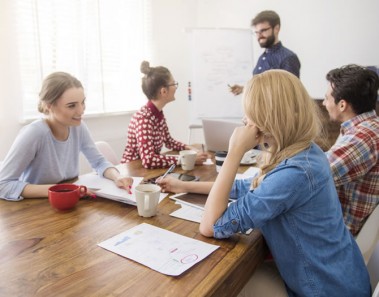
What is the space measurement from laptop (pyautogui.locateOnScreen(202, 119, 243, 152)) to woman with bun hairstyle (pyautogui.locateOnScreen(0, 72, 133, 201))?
790mm

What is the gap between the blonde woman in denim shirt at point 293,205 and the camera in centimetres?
90

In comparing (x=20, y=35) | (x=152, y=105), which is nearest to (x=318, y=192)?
(x=152, y=105)

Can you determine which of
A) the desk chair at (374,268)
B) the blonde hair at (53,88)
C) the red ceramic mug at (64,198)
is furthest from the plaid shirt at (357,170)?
the blonde hair at (53,88)

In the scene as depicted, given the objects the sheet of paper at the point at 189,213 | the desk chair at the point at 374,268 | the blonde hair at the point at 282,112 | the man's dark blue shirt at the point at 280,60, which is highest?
the man's dark blue shirt at the point at 280,60

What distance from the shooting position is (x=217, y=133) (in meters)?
2.14

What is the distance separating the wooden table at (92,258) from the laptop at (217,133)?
3.33 feet

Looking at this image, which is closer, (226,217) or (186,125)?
(226,217)

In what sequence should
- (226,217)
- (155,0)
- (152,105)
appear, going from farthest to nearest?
(155,0) → (152,105) → (226,217)

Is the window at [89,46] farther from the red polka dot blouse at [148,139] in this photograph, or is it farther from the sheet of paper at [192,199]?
the sheet of paper at [192,199]

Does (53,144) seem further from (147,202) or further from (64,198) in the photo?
(147,202)

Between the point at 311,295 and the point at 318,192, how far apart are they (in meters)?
0.30

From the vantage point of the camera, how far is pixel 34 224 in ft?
3.29

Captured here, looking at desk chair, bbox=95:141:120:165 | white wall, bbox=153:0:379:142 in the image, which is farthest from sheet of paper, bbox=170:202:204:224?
white wall, bbox=153:0:379:142

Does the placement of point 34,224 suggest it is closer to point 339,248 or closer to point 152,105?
point 339,248
